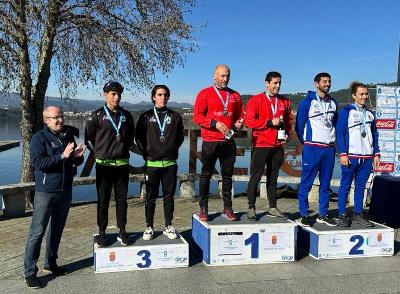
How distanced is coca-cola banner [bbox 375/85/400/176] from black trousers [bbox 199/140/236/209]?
369 cm

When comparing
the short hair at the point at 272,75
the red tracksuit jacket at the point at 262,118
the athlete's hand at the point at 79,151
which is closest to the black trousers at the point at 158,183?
the athlete's hand at the point at 79,151

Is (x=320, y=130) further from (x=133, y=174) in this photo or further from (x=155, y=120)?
(x=133, y=174)

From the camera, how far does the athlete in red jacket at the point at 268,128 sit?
552 cm

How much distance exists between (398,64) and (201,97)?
496 centimetres

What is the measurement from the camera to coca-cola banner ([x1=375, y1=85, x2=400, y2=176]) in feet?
25.4

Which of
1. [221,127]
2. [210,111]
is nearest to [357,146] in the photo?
[221,127]

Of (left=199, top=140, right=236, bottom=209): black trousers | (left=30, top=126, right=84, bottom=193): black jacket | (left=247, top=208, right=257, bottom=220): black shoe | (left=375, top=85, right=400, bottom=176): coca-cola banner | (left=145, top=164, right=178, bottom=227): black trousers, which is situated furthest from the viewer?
(left=375, top=85, right=400, bottom=176): coca-cola banner

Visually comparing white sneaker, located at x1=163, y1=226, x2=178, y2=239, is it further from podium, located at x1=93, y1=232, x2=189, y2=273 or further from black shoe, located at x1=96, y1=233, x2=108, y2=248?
black shoe, located at x1=96, y1=233, x2=108, y2=248

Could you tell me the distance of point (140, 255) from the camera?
15.3ft

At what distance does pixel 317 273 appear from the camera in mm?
4645

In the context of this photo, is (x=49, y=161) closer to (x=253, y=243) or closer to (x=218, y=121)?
(x=218, y=121)

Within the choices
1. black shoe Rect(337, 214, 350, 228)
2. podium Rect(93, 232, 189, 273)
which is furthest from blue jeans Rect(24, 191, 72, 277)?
black shoe Rect(337, 214, 350, 228)

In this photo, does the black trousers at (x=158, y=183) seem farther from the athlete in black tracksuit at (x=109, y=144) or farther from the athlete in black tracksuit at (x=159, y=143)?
the athlete in black tracksuit at (x=109, y=144)

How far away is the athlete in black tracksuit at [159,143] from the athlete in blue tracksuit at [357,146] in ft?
7.08
